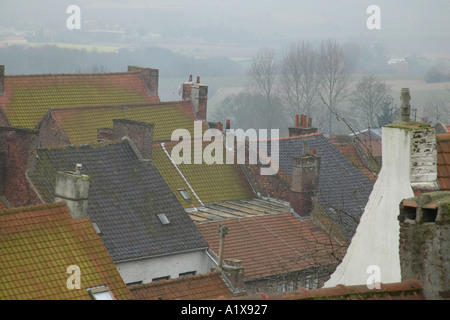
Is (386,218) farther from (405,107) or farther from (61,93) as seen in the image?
(61,93)

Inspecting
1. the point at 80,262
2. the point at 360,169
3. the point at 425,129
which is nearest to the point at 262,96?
the point at 360,169

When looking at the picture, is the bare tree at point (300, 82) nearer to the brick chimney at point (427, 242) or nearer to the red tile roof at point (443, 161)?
the red tile roof at point (443, 161)

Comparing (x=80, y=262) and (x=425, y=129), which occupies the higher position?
(x=425, y=129)

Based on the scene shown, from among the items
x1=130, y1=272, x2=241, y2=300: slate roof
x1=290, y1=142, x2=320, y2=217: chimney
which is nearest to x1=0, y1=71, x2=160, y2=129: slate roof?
x1=290, y1=142, x2=320, y2=217: chimney

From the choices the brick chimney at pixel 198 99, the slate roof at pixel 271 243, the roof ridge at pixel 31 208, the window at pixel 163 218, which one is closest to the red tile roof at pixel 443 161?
the roof ridge at pixel 31 208

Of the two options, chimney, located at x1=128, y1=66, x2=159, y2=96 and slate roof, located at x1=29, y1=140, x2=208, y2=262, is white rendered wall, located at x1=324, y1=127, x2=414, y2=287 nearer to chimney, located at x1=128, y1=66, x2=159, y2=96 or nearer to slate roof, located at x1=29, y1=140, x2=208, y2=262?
slate roof, located at x1=29, y1=140, x2=208, y2=262
